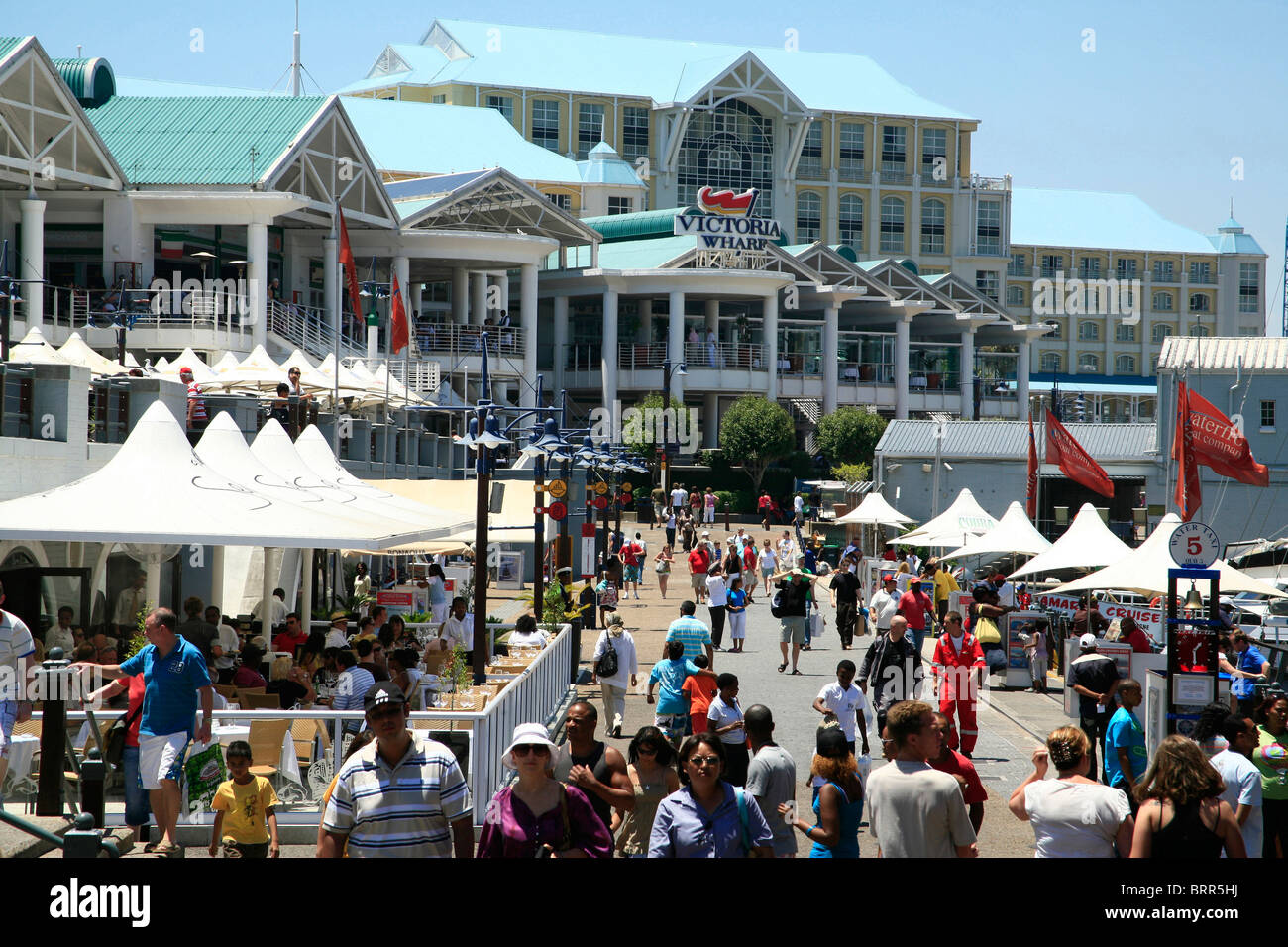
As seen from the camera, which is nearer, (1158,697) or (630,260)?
(1158,697)

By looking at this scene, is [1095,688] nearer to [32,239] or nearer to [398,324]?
[398,324]

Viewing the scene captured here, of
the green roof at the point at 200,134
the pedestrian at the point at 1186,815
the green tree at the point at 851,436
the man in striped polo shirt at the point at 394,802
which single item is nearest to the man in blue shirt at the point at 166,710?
the man in striped polo shirt at the point at 394,802

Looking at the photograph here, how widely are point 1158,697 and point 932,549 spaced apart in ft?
83.7

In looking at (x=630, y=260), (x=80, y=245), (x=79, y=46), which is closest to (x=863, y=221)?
(x=630, y=260)

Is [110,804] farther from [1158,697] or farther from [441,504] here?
[441,504]

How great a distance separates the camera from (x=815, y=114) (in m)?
97.6

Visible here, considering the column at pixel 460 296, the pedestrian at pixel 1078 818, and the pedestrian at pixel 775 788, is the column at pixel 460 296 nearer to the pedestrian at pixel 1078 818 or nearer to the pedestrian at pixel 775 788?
the pedestrian at pixel 775 788

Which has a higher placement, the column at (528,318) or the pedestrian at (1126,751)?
the column at (528,318)

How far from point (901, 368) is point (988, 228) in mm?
28094

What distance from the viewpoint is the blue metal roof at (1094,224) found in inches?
4380

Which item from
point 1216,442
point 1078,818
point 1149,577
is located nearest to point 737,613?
point 1216,442

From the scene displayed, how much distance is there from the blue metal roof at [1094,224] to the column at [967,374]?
31.9 m

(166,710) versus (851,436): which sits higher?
(851,436)

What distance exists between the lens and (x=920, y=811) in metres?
7.12
